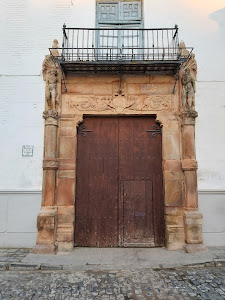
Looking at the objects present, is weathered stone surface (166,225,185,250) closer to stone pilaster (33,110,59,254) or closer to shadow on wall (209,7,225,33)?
stone pilaster (33,110,59,254)

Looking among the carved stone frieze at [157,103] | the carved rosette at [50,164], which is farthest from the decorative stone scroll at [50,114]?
the carved stone frieze at [157,103]

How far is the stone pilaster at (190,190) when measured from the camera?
4922 mm

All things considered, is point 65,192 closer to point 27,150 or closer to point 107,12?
point 27,150

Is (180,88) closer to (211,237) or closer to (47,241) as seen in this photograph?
(211,237)

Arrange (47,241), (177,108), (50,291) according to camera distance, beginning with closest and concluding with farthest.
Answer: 1. (50,291)
2. (47,241)
3. (177,108)

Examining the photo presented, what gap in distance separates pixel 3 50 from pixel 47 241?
4545 millimetres

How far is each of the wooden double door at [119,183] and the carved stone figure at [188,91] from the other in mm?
829

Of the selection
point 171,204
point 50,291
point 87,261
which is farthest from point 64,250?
point 171,204

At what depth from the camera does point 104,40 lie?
5.90 m

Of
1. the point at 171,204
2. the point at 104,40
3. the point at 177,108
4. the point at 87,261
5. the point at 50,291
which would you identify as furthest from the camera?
the point at 104,40

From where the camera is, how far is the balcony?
525cm

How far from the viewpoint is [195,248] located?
4.82m

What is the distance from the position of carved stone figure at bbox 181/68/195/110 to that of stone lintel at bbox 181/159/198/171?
120 centimetres

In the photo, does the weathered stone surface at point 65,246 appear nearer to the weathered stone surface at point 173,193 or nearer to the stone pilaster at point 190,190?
the weathered stone surface at point 173,193
